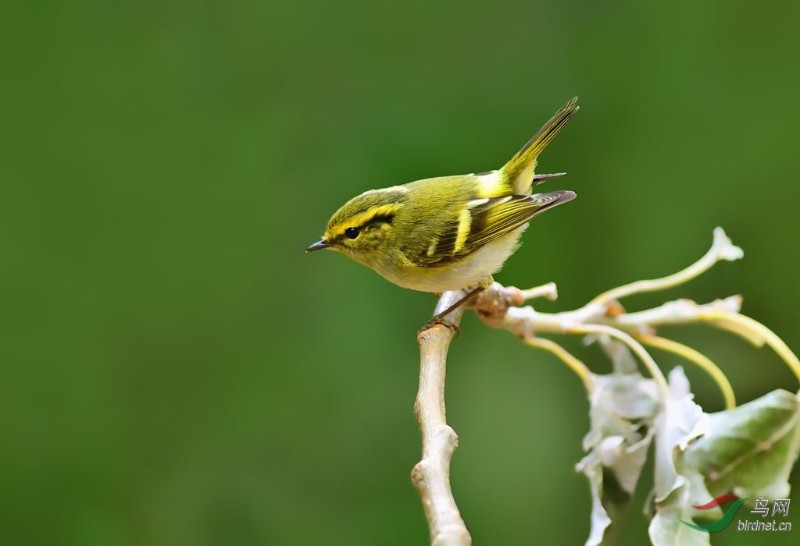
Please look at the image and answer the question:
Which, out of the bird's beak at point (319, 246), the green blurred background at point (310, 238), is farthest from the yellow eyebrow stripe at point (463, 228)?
the green blurred background at point (310, 238)

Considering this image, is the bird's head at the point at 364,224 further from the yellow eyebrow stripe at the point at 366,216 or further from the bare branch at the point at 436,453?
the bare branch at the point at 436,453

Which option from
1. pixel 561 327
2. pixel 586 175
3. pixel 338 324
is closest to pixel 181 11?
pixel 338 324

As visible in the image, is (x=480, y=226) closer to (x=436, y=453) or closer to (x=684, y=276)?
(x=684, y=276)

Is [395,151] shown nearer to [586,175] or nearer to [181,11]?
[586,175]

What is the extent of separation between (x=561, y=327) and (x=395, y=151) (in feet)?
3.94

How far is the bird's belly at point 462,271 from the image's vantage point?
1720 millimetres

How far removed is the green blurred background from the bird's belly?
0.57m

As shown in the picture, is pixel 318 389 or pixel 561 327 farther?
pixel 318 389

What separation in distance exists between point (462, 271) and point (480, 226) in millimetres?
108

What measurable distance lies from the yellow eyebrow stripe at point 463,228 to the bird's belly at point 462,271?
0.10ft

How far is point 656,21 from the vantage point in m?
2.53

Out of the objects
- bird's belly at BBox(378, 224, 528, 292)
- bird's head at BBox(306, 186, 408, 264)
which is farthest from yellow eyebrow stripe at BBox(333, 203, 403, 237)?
bird's belly at BBox(378, 224, 528, 292)

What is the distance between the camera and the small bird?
1755 mm

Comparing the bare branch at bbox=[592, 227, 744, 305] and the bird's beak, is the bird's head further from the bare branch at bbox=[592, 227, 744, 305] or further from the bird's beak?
the bare branch at bbox=[592, 227, 744, 305]
